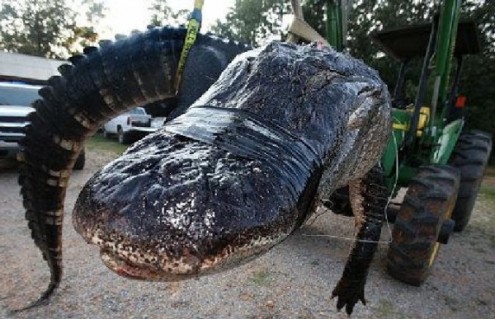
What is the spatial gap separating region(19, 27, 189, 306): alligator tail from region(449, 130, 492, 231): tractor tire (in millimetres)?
4834

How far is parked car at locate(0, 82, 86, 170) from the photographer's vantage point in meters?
8.09

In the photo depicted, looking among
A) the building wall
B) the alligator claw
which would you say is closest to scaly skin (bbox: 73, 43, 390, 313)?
the alligator claw

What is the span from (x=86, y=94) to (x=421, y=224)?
9.35ft

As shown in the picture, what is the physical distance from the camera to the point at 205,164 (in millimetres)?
797

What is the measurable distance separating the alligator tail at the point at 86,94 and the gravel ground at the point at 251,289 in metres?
1.34

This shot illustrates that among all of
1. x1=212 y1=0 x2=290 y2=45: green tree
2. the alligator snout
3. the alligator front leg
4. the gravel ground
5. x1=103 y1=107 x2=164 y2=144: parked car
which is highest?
x1=212 y1=0 x2=290 y2=45: green tree

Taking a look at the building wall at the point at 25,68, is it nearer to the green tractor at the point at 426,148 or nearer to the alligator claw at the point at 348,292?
the green tractor at the point at 426,148

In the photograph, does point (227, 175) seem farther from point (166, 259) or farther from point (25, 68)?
point (25, 68)

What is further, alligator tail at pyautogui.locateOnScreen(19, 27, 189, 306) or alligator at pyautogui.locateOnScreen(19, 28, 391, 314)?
alligator tail at pyautogui.locateOnScreen(19, 27, 189, 306)

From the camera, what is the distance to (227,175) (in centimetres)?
78

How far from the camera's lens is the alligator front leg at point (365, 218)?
208cm

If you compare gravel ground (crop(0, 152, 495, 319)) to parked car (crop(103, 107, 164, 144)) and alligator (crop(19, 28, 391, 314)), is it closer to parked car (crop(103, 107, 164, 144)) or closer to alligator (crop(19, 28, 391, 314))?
alligator (crop(19, 28, 391, 314))

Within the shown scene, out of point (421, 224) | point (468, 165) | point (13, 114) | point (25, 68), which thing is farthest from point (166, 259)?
point (25, 68)

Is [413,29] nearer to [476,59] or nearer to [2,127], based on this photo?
[2,127]
